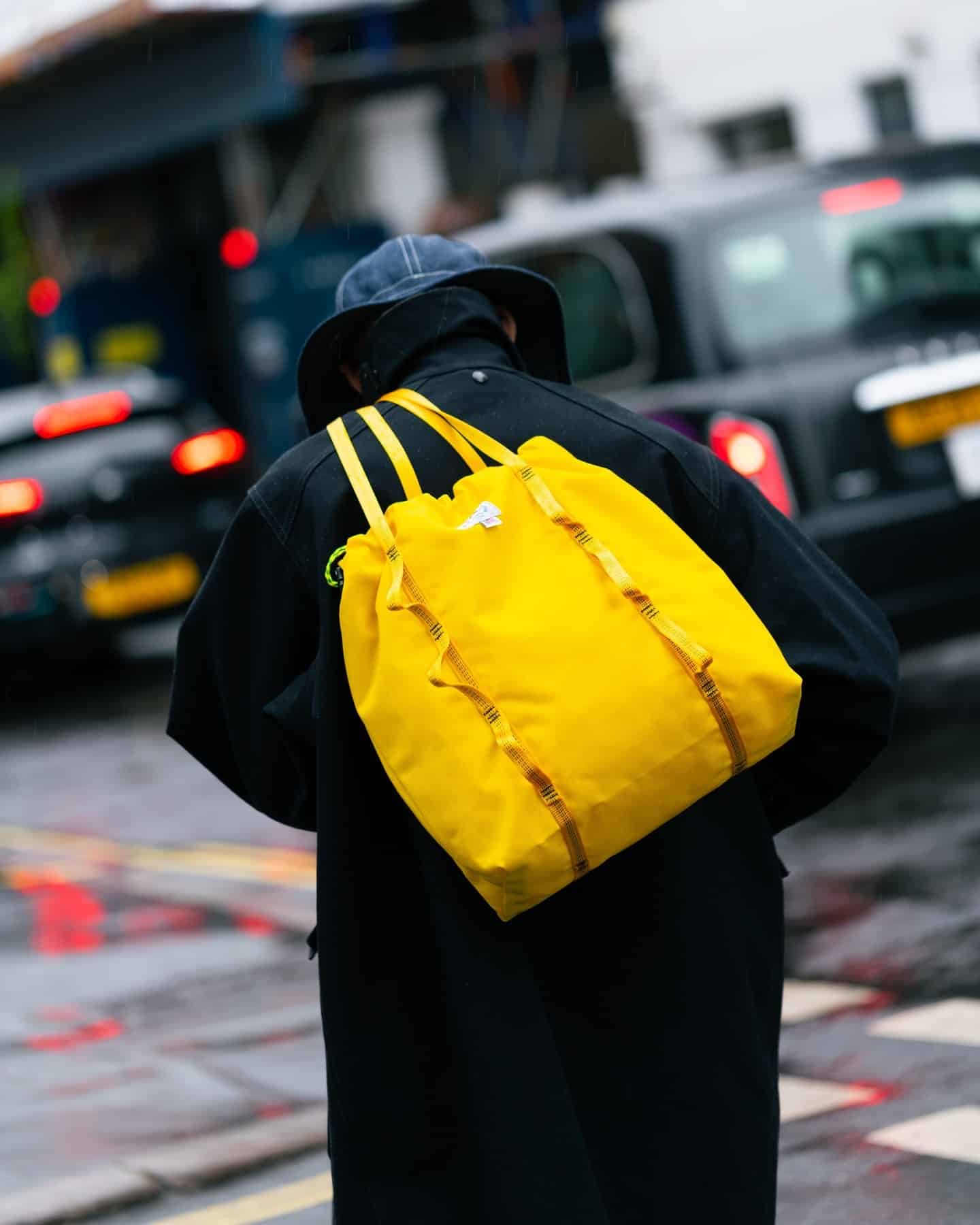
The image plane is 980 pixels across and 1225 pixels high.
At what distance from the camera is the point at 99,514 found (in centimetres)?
1224

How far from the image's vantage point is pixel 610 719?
2.47m

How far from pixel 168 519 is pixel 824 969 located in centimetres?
758

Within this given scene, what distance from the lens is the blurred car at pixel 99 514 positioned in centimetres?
1216

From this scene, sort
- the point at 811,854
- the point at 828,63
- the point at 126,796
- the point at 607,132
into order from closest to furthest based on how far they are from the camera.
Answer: the point at 811,854 < the point at 126,796 < the point at 828,63 < the point at 607,132

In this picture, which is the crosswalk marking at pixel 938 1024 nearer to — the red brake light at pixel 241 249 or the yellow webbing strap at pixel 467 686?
the yellow webbing strap at pixel 467 686

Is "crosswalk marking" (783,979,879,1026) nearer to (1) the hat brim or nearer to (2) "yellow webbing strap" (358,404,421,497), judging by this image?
(1) the hat brim

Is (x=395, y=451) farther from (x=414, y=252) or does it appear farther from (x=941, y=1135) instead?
(x=941, y=1135)

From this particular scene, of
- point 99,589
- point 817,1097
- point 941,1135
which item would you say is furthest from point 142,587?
point 941,1135

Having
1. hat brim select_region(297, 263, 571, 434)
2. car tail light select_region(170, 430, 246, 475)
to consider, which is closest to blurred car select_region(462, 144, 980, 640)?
hat brim select_region(297, 263, 571, 434)

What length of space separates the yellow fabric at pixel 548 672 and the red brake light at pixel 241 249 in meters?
16.8

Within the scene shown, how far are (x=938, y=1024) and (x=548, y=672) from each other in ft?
8.59

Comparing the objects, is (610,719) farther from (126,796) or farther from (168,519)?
(168,519)

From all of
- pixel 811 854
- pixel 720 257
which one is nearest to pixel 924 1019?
pixel 811 854

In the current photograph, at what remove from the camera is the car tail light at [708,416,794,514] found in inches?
267
